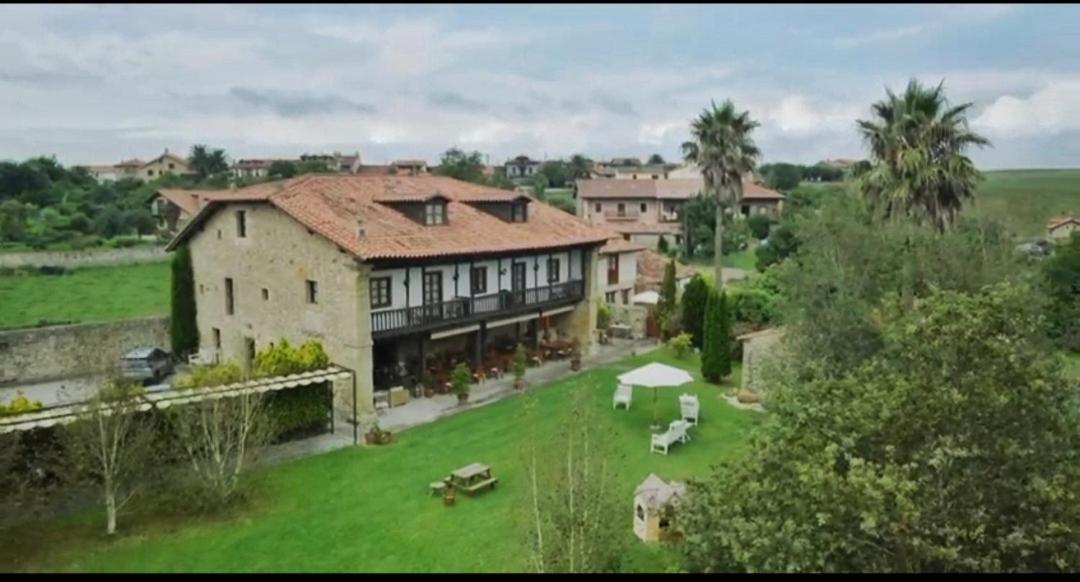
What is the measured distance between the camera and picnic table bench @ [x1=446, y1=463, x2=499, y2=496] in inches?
705

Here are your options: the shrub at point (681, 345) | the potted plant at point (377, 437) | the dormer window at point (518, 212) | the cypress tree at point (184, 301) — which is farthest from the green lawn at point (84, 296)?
the shrub at point (681, 345)

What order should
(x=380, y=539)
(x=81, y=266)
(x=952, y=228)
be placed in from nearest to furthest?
(x=380, y=539) < (x=952, y=228) < (x=81, y=266)

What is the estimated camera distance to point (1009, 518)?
365 inches

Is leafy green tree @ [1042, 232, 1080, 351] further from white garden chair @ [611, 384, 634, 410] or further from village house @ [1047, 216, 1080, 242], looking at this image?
white garden chair @ [611, 384, 634, 410]

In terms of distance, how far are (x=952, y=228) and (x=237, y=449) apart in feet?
69.7

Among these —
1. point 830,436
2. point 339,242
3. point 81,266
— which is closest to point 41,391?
point 339,242

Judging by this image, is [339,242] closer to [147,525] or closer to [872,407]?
[147,525]

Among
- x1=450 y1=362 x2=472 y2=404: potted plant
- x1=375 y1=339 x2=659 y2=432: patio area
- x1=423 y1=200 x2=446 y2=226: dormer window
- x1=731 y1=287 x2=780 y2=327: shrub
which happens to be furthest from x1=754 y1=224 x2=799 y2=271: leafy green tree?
x1=450 y1=362 x2=472 y2=404: potted plant

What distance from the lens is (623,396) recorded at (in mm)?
24609

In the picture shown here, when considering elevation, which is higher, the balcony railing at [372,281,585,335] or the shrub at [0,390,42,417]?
the balcony railing at [372,281,585,335]

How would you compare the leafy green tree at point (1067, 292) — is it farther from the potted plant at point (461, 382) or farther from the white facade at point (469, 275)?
the potted plant at point (461, 382)

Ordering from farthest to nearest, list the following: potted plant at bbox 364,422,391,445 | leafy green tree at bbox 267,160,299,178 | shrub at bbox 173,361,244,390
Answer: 1. leafy green tree at bbox 267,160,299,178
2. potted plant at bbox 364,422,391,445
3. shrub at bbox 173,361,244,390

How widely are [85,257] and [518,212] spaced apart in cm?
3397

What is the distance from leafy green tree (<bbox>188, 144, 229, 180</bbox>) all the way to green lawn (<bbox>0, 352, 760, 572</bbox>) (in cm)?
10674
